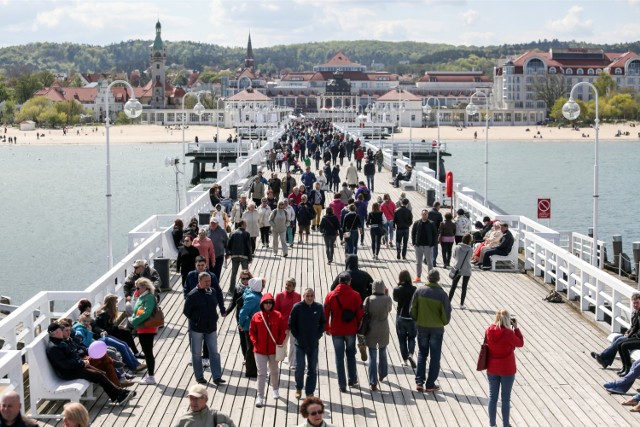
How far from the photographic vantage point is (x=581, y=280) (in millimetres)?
15094

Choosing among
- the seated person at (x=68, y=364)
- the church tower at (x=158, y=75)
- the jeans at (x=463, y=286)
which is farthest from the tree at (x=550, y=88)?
the seated person at (x=68, y=364)

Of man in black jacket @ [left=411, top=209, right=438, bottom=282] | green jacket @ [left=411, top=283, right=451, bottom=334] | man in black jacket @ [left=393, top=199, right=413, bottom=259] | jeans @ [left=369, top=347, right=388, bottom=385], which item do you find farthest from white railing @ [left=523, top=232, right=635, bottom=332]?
jeans @ [left=369, top=347, right=388, bottom=385]

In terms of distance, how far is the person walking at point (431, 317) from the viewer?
10.6 m

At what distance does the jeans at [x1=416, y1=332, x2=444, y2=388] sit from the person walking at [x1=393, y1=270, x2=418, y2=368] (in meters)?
0.44

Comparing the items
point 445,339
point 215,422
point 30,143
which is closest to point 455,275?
point 445,339

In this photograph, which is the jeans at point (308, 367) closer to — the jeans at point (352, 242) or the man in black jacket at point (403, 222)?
the jeans at point (352, 242)

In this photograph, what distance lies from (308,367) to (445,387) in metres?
1.67

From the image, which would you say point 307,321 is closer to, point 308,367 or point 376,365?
point 308,367

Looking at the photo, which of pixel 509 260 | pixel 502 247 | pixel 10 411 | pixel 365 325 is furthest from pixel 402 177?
pixel 10 411

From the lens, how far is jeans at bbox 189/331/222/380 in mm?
10898

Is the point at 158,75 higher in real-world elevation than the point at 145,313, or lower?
higher

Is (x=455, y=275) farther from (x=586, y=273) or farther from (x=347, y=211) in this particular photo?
(x=347, y=211)

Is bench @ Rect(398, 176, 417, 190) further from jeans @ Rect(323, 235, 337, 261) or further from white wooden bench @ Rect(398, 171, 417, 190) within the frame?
jeans @ Rect(323, 235, 337, 261)

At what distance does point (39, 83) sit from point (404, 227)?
189385 millimetres
